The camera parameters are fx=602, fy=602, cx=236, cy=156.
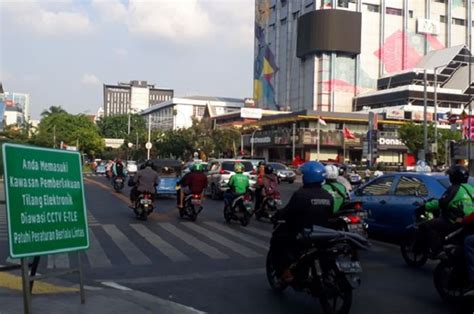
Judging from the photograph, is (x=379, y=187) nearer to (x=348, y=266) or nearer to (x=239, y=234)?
(x=239, y=234)

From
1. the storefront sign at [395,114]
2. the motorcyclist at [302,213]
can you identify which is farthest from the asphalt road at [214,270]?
the storefront sign at [395,114]

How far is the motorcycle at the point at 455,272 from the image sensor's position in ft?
22.4

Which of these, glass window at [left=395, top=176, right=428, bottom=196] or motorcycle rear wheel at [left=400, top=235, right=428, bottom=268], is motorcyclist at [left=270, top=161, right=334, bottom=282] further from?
glass window at [left=395, top=176, right=428, bottom=196]

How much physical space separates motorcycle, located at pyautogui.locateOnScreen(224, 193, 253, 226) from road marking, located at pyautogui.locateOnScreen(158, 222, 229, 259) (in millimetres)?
1662

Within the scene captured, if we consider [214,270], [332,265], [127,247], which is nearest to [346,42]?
[127,247]

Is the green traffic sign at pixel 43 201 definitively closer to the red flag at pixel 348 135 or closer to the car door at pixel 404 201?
the car door at pixel 404 201

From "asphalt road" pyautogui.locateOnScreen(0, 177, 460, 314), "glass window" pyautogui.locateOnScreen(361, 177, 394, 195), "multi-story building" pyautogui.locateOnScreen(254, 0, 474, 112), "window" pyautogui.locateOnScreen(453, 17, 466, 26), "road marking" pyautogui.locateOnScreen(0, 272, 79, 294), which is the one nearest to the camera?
"asphalt road" pyautogui.locateOnScreen(0, 177, 460, 314)

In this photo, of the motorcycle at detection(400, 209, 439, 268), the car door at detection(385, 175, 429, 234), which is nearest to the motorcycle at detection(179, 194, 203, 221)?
the car door at detection(385, 175, 429, 234)

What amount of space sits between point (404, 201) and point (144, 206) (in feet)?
23.8

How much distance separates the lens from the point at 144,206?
16.1 meters

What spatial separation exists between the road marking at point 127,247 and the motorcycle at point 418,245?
13.8ft

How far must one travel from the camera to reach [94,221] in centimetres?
1582

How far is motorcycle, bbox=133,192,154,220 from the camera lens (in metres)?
16.1

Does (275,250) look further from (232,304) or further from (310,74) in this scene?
(310,74)
